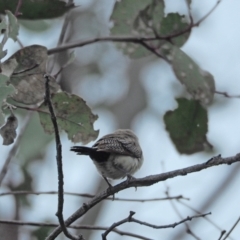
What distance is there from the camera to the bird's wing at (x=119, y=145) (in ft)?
9.47

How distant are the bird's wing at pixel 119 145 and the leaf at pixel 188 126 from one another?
0.70ft

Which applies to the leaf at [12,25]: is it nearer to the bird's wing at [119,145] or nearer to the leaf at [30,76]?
the leaf at [30,76]

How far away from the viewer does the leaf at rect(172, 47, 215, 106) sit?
2.95m

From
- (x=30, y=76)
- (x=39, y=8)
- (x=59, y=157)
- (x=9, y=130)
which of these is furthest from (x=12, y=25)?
(x=59, y=157)

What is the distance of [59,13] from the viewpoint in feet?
9.36

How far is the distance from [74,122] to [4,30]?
0.43 m

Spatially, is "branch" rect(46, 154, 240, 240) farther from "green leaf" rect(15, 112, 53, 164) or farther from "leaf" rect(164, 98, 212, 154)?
"green leaf" rect(15, 112, 53, 164)

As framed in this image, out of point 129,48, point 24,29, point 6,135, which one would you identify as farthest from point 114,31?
point 6,135

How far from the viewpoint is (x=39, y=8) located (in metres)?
2.82

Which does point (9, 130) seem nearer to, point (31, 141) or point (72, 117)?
point (72, 117)

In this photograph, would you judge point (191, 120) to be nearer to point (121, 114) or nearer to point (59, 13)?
point (59, 13)

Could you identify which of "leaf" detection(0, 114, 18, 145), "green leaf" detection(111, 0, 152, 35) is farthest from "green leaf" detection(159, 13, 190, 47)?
"leaf" detection(0, 114, 18, 145)

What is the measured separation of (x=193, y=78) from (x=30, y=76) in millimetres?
840

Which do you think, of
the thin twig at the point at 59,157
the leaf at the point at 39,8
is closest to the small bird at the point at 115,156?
the leaf at the point at 39,8
